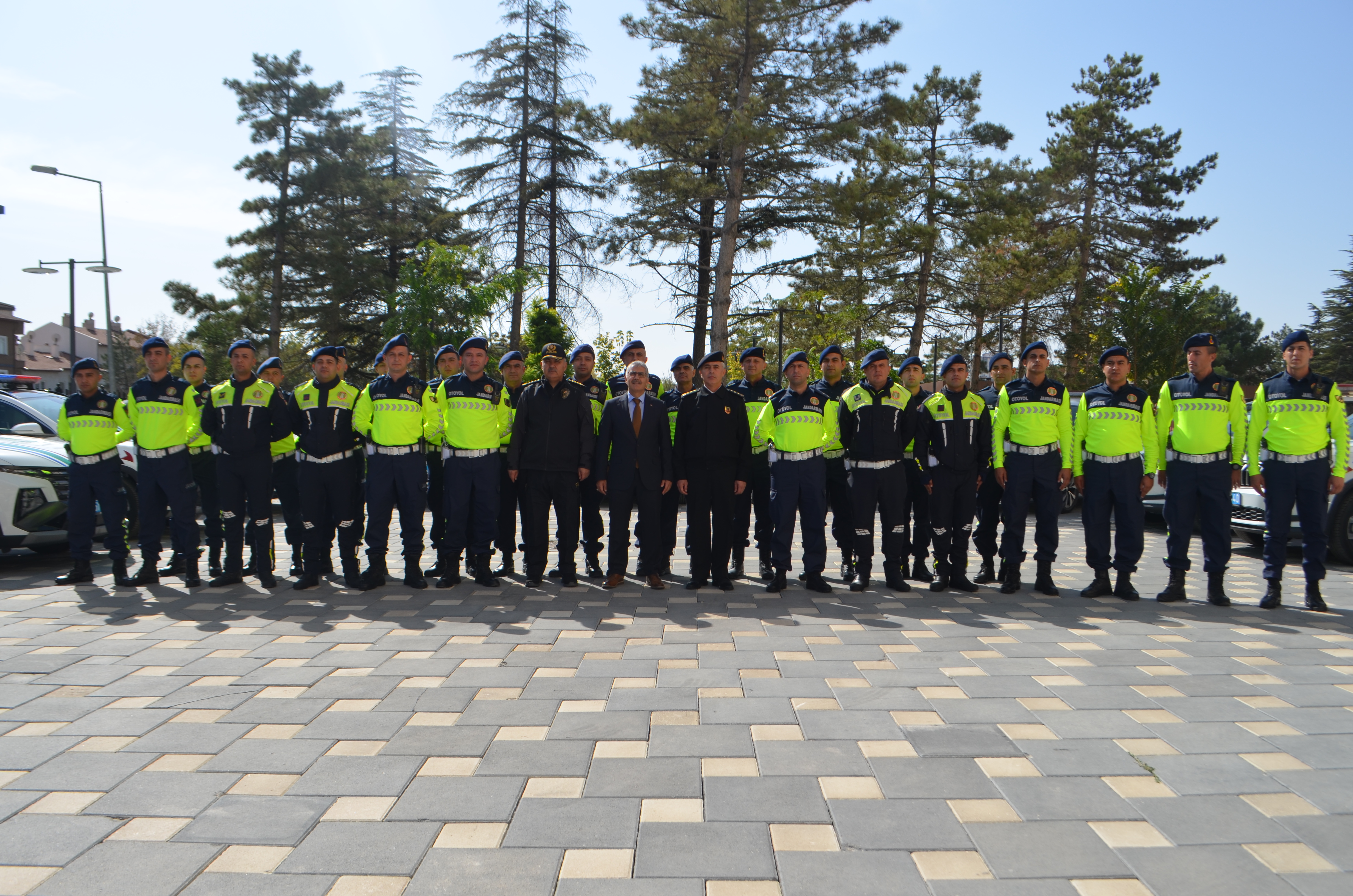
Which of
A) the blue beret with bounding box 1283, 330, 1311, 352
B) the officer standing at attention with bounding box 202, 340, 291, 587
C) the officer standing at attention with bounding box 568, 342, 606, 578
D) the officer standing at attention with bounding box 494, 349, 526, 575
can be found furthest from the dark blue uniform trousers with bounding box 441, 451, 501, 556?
the blue beret with bounding box 1283, 330, 1311, 352

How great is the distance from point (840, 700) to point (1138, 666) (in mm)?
1944

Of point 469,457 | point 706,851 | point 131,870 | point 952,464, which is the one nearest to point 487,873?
point 706,851

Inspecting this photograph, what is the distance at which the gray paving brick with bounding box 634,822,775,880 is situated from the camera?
255 centimetres

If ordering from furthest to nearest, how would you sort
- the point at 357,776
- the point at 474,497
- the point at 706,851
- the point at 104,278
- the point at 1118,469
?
the point at 104,278 < the point at 474,497 < the point at 1118,469 < the point at 357,776 < the point at 706,851

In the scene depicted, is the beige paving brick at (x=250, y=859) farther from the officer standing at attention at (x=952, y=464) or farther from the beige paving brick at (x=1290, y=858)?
the officer standing at attention at (x=952, y=464)

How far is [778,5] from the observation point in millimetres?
19766

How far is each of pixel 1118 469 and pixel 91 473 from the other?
28.9 feet

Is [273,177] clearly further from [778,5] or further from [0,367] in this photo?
[0,367]

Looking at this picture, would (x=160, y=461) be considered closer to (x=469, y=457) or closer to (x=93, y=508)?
(x=93, y=508)

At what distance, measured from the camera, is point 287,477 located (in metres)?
7.55

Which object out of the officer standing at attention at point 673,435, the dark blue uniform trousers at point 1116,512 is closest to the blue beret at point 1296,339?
the dark blue uniform trousers at point 1116,512

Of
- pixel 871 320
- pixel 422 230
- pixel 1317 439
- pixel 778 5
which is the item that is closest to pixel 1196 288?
pixel 871 320

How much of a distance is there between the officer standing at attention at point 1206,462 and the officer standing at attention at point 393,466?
6.21 meters

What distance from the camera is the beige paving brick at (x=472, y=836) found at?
2.72m
